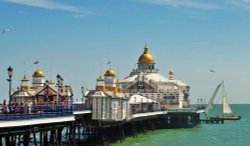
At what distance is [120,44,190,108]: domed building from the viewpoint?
114312 millimetres

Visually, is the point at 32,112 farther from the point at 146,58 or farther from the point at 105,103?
the point at 146,58

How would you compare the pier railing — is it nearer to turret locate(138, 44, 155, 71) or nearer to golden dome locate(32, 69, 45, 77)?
golden dome locate(32, 69, 45, 77)

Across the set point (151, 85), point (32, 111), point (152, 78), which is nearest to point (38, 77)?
point (32, 111)

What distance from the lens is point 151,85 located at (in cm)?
11606

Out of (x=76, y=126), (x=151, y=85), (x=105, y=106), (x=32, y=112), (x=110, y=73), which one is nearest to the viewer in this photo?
(x=32, y=112)

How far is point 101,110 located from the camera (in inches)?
2333

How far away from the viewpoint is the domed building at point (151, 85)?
11431 centimetres

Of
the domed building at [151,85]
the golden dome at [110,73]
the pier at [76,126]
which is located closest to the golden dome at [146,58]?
the domed building at [151,85]

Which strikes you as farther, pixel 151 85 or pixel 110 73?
pixel 151 85

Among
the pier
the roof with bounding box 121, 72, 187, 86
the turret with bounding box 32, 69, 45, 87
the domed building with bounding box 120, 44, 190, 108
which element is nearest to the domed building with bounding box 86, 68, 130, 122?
the pier

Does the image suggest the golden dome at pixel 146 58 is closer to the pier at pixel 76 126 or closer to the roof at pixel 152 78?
the roof at pixel 152 78

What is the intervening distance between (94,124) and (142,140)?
15.5 m

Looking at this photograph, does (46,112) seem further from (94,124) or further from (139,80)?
(139,80)

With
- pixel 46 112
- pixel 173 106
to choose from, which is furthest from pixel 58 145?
pixel 173 106
